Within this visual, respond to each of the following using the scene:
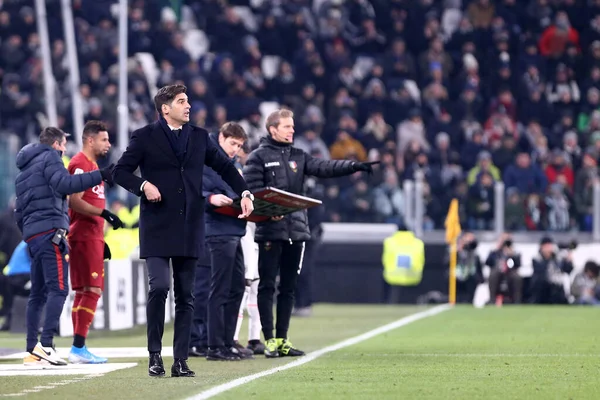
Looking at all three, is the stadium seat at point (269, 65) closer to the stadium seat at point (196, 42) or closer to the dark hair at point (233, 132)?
the stadium seat at point (196, 42)

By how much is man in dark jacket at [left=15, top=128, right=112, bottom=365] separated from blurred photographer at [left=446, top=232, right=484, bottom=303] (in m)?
15.3

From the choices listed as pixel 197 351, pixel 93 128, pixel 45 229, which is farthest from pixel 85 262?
pixel 197 351

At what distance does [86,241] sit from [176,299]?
2420mm

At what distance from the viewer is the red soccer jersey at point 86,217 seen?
13273 mm

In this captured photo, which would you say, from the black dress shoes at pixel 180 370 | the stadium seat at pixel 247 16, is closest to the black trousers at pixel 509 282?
the stadium seat at pixel 247 16

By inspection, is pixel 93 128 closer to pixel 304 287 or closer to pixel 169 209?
pixel 169 209

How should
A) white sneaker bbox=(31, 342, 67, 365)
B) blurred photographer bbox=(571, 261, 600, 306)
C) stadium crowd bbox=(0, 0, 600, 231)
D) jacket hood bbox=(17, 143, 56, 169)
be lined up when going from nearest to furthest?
white sneaker bbox=(31, 342, 67, 365)
jacket hood bbox=(17, 143, 56, 169)
blurred photographer bbox=(571, 261, 600, 306)
stadium crowd bbox=(0, 0, 600, 231)

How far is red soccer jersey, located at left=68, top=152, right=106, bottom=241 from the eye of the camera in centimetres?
1327

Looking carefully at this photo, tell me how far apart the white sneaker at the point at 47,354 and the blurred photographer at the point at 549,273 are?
1552 cm

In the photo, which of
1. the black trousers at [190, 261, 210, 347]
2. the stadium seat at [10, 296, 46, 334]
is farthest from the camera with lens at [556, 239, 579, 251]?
the black trousers at [190, 261, 210, 347]

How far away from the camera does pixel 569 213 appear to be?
27.7 m

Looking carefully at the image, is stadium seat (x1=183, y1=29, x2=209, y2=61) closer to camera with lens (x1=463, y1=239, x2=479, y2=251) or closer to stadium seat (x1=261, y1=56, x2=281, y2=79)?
stadium seat (x1=261, y1=56, x2=281, y2=79)

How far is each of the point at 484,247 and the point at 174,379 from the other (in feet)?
59.5

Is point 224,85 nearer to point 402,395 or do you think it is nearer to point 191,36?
point 191,36
